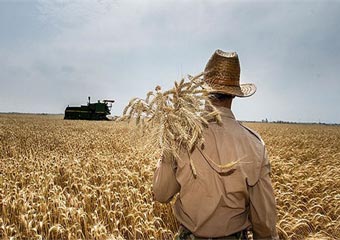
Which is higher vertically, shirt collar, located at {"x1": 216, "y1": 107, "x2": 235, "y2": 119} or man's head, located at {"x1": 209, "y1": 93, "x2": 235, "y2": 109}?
man's head, located at {"x1": 209, "y1": 93, "x2": 235, "y2": 109}

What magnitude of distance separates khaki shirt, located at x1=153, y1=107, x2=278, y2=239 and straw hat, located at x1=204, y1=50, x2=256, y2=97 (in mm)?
170

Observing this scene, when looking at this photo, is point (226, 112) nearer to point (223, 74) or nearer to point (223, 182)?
point (223, 74)

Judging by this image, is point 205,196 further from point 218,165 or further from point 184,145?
point 184,145

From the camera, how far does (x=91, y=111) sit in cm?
4616

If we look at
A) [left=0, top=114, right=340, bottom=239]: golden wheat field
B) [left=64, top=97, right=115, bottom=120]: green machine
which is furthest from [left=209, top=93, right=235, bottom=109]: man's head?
[left=64, top=97, right=115, bottom=120]: green machine

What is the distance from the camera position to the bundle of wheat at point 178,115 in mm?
1942

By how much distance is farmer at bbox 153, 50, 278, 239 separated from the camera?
1.97 metres

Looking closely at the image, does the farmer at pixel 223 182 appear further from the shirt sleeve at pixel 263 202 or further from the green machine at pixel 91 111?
the green machine at pixel 91 111

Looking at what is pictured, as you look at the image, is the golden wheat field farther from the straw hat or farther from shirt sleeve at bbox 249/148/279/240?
shirt sleeve at bbox 249/148/279/240

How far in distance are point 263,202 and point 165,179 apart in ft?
2.23

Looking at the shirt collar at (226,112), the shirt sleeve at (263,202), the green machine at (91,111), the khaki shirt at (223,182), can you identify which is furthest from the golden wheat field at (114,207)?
the green machine at (91,111)

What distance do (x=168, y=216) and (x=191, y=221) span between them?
2871 millimetres

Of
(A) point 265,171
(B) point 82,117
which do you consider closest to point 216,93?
(A) point 265,171

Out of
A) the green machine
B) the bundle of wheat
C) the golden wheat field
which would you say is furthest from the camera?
the green machine
